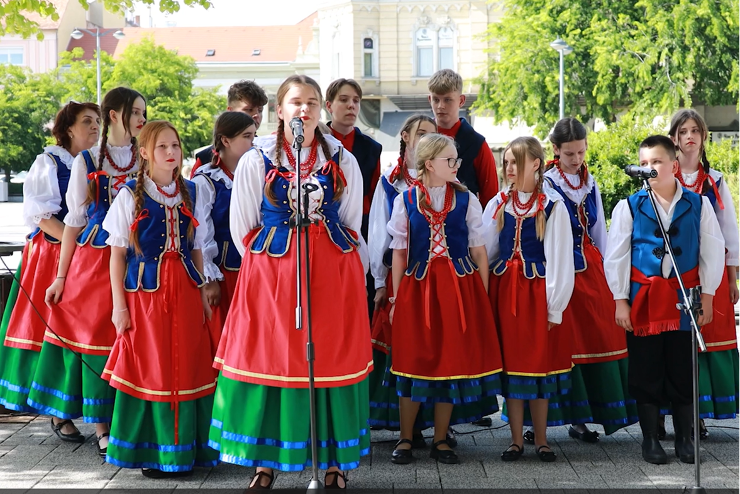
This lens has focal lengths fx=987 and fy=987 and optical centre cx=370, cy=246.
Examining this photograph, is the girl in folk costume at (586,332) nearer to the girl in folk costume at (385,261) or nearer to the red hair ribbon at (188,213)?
the girl in folk costume at (385,261)

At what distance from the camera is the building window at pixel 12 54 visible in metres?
66.4

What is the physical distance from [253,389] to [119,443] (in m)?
0.94

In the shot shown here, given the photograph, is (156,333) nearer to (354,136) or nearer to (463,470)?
(463,470)

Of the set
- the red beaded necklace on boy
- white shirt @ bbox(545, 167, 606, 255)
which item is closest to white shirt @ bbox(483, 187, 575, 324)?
Result: white shirt @ bbox(545, 167, 606, 255)

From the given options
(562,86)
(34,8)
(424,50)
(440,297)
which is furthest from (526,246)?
(424,50)

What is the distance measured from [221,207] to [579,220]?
227 cm

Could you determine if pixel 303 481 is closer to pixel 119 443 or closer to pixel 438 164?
pixel 119 443

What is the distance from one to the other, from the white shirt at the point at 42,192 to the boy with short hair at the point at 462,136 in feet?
8.22

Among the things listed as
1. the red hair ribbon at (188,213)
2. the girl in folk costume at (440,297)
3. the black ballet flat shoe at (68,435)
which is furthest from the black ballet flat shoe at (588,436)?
the black ballet flat shoe at (68,435)

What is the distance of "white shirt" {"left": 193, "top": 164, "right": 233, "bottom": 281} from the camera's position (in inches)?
229

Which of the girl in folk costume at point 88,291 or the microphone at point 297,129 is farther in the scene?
the girl in folk costume at point 88,291

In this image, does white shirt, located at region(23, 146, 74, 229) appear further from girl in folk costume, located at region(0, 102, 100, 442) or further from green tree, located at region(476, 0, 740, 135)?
green tree, located at region(476, 0, 740, 135)

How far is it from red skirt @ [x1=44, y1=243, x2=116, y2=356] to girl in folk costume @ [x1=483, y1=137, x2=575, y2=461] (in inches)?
91.3

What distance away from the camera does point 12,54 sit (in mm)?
66688
